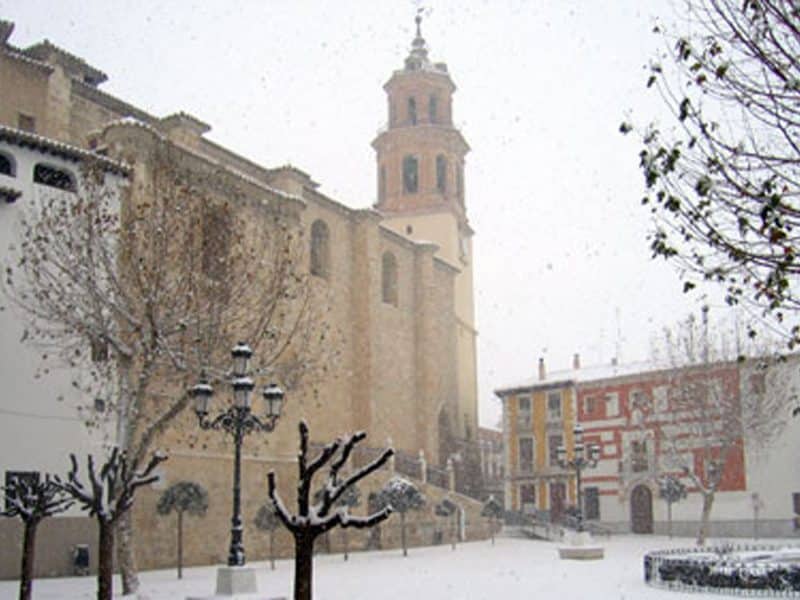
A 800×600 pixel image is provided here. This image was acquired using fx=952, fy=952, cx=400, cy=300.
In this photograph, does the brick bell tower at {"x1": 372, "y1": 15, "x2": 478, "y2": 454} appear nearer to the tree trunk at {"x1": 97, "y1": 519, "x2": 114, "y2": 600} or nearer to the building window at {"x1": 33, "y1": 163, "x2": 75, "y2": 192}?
the building window at {"x1": 33, "y1": 163, "x2": 75, "y2": 192}

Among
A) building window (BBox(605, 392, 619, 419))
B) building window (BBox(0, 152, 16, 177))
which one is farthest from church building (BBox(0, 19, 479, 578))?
building window (BBox(605, 392, 619, 419))

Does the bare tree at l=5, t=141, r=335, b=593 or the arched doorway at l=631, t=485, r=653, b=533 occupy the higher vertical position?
the bare tree at l=5, t=141, r=335, b=593

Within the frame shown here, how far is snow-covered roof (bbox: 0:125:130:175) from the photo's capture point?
19119 millimetres

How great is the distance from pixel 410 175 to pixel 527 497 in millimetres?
16062

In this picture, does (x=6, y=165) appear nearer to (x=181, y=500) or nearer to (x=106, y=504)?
(x=181, y=500)

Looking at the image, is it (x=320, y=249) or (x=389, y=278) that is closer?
(x=320, y=249)

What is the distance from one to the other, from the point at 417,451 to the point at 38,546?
20.6 meters

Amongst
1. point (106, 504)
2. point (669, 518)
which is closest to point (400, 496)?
point (669, 518)

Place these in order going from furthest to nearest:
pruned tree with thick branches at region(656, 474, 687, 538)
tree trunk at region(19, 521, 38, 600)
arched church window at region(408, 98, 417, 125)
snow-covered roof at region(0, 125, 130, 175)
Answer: arched church window at region(408, 98, 417, 125) → pruned tree with thick branches at region(656, 474, 687, 538) → snow-covered roof at region(0, 125, 130, 175) → tree trunk at region(19, 521, 38, 600)

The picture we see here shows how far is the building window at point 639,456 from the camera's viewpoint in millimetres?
39781

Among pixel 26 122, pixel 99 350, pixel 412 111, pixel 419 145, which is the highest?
pixel 412 111

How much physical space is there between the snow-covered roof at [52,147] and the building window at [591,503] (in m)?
27.1

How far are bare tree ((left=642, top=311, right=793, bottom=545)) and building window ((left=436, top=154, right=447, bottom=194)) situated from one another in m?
14.8

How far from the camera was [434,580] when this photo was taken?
60.4 ft
